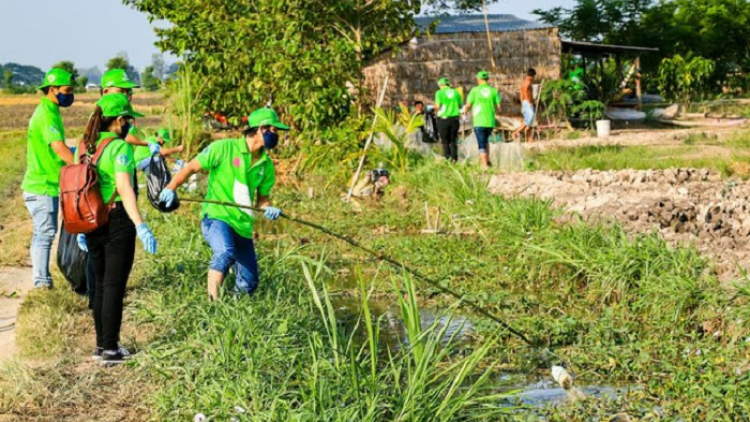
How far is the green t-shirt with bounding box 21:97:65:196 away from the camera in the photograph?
24.2 feet

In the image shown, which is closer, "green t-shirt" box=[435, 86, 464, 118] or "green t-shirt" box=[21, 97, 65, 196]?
"green t-shirt" box=[21, 97, 65, 196]

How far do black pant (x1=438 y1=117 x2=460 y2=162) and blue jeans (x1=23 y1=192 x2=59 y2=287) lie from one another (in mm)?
8832

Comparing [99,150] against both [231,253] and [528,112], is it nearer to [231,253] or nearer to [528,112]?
[231,253]

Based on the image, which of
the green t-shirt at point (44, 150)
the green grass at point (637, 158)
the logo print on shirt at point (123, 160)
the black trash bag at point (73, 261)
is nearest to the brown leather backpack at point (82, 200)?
the logo print on shirt at point (123, 160)

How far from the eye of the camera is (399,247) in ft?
33.5

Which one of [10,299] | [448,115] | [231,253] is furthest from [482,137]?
[231,253]

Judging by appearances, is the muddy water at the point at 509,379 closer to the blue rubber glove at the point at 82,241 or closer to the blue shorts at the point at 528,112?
the blue rubber glove at the point at 82,241

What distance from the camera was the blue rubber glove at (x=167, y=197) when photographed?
6203mm

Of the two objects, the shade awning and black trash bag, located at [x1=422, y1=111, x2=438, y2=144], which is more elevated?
the shade awning

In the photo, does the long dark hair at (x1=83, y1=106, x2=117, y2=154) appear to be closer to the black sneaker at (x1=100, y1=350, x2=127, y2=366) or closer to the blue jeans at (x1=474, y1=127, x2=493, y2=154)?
the black sneaker at (x1=100, y1=350, x2=127, y2=366)

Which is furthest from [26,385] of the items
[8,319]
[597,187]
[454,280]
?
[597,187]

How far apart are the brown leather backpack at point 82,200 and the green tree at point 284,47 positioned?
964 centimetres

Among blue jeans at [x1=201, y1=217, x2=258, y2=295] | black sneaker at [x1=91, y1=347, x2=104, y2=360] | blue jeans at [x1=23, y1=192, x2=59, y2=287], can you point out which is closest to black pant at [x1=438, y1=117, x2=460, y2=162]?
blue jeans at [x1=23, y1=192, x2=59, y2=287]

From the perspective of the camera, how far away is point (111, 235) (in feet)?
19.9
